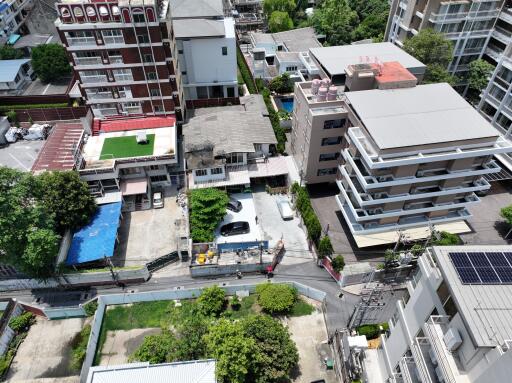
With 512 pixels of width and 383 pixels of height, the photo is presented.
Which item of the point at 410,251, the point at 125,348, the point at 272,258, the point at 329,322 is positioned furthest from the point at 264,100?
the point at 125,348

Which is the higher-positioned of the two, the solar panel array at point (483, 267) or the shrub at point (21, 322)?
the solar panel array at point (483, 267)

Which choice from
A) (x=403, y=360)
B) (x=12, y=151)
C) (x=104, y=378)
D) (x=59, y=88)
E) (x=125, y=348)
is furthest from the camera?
(x=59, y=88)

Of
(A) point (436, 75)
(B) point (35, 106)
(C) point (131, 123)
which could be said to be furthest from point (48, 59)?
(A) point (436, 75)

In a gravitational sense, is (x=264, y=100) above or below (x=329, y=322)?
above

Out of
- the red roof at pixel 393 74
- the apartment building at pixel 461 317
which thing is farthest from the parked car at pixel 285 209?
the apartment building at pixel 461 317

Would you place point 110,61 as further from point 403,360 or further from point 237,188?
point 403,360

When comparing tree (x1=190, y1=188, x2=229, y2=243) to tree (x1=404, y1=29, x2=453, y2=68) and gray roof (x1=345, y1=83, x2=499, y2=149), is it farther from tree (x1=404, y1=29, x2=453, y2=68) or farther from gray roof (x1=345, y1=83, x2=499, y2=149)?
tree (x1=404, y1=29, x2=453, y2=68)

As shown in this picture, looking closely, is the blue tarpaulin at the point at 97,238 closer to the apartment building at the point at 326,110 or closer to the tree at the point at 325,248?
the tree at the point at 325,248
